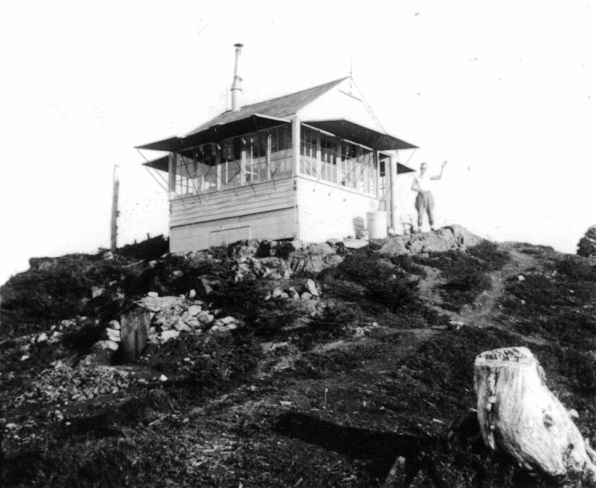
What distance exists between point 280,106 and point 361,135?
10.3ft

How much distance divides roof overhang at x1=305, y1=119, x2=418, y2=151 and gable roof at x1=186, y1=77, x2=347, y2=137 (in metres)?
1.11

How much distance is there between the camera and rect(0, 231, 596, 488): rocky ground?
7988mm

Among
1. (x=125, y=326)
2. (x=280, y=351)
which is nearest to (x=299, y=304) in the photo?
(x=280, y=351)

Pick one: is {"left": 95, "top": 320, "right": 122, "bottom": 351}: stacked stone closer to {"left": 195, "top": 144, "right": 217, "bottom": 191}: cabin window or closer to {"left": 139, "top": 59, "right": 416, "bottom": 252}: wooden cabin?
{"left": 139, "top": 59, "right": 416, "bottom": 252}: wooden cabin

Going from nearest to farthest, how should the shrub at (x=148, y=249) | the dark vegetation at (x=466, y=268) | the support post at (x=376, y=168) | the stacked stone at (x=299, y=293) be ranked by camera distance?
the stacked stone at (x=299, y=293) → the dark vegetation at (x=466, y=268) → the support post at (x=376, y=168) → the shrub at (x=148, y=249)

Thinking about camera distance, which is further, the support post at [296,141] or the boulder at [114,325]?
the support post at [296,141]

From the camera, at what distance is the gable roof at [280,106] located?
21.3 m

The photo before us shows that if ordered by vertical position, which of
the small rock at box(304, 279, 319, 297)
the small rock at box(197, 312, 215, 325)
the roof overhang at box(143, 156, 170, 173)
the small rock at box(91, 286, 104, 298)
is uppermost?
the roof overhang at box(143, 156, 170, 173)

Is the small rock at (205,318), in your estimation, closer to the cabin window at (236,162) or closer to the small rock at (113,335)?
the small rock at (113,335)

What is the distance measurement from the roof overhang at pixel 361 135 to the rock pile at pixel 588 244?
33.2 ft

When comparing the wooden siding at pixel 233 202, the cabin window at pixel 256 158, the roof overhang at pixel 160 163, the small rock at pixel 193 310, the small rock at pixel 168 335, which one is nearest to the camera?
the small rock at pixel 168 335

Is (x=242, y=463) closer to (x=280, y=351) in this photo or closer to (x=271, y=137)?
(x=280, y=351)

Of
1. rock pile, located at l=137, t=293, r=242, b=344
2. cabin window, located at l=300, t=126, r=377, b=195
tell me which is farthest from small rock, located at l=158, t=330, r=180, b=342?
cabin window, located at l=300, t=126, r=377, b=195

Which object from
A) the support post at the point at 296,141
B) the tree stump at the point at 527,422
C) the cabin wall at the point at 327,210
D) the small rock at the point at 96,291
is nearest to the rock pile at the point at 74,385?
the small rock at the point at 96,291
